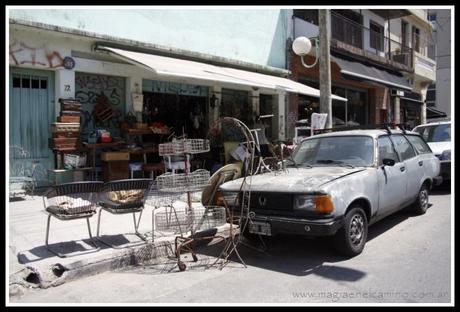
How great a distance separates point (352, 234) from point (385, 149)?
1834 mm

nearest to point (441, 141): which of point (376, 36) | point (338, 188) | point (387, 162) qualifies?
point (387, 162)

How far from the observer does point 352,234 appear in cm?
547

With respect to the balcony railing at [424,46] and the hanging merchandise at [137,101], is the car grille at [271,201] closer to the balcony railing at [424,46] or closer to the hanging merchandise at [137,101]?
the hanging merchandise at [137,101]

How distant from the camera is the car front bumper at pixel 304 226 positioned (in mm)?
4984

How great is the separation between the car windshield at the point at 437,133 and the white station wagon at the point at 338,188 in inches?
172

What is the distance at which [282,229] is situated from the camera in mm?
5215

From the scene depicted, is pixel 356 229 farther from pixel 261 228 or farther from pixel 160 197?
pixel 160 197

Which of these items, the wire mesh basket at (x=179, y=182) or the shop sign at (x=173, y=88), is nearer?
the wire mesh basket at (x=179, y=182)

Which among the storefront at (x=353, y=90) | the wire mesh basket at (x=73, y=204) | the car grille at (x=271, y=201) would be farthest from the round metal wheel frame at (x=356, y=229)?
the storefront at (x=353, y=90)

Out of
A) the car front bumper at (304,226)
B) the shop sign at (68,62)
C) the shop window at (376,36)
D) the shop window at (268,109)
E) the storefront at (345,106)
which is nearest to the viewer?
the car front bumper at (304,226)

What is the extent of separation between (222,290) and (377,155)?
10.3ft

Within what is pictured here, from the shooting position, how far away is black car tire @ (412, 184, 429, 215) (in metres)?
7.59

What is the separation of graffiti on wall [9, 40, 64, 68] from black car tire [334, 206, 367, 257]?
6.86 metres
